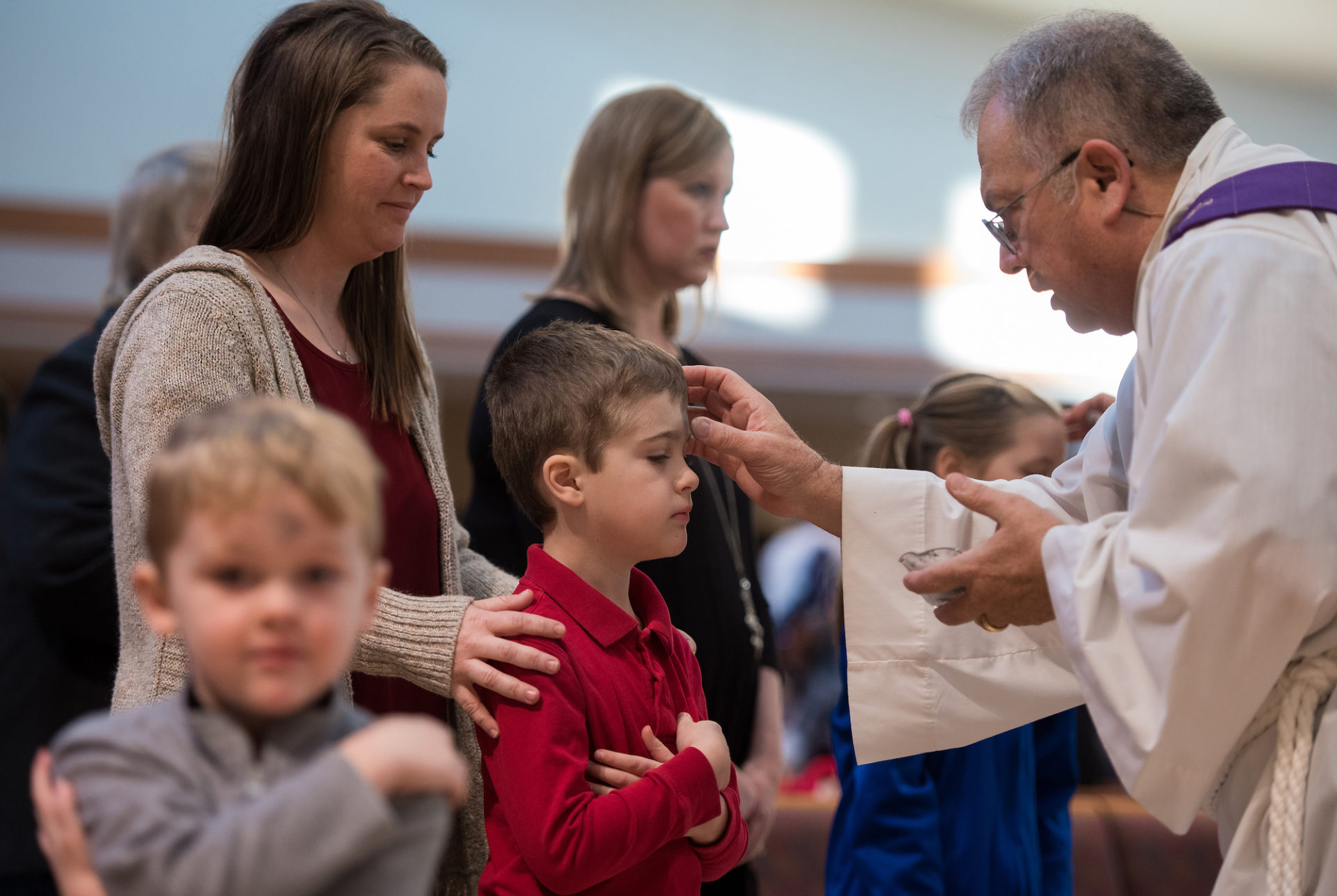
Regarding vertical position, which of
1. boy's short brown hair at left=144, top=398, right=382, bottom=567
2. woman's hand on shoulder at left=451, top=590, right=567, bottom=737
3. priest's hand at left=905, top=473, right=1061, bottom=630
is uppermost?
boy's short brown hair at left=144, top=398, right=382, bottom=567

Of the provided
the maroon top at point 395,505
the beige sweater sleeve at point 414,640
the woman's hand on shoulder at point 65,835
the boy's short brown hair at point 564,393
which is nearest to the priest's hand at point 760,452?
the boy's short brown hair at point 564,393

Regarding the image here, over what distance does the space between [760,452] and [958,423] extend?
83 centimetres

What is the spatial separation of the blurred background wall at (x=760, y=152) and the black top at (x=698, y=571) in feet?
14.7

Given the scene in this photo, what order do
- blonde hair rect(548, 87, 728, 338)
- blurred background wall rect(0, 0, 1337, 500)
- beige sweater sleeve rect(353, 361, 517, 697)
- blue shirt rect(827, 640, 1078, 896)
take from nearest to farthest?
beige sweater sleeve rect(353, 361, 517, 697) < blue shirt rect(827, 640, 1078, 896) < blonde hair rect(548, 87, 728, 338) < blurred background wall rect(0, 0, 1337, 500)

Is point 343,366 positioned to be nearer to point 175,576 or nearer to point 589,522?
point 589,522

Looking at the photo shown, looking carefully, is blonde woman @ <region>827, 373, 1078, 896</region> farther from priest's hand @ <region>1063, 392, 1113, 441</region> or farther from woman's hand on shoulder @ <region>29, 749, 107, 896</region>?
woman's hand on shoulder @ <region>29, 749, 107, 896</region>

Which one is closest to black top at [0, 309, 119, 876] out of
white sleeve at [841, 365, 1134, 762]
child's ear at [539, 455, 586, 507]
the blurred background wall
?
child's ear at [539, 455, 586, 507]

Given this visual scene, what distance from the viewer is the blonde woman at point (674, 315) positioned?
214 cm

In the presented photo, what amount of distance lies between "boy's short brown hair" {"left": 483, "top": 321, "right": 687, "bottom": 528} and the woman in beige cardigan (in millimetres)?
146

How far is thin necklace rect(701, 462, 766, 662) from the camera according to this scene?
89.0 inches

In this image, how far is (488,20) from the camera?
23.1 ft

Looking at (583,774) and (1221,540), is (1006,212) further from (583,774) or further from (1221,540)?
(583,774)

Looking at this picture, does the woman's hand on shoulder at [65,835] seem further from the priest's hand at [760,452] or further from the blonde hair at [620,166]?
the blonde hair at [620,166]

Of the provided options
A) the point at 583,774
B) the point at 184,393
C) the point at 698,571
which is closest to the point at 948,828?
the point at 698,571
